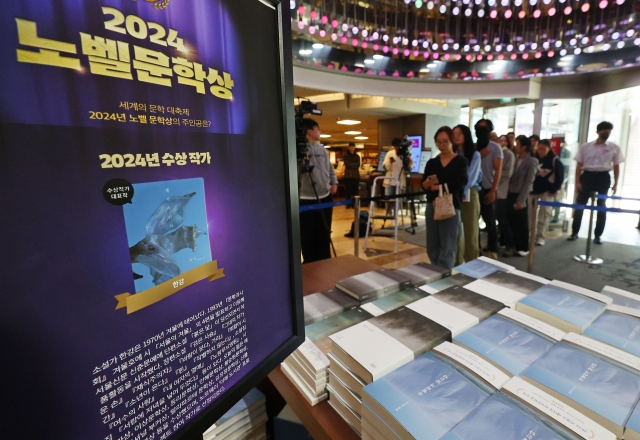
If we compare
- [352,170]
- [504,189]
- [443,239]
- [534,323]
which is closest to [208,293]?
[534,323]

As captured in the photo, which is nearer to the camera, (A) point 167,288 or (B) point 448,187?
(A) point 167,288

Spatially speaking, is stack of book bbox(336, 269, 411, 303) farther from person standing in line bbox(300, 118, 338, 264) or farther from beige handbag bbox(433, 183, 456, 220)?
person standing in line bbox(300, 118, 338, 264)

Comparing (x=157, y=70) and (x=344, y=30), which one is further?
(x=344, y=30)

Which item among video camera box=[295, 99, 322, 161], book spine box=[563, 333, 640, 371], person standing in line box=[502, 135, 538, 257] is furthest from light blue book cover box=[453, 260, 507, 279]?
person standing in line box=[502, 135, 538, 257]

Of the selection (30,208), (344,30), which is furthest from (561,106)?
(30,208)

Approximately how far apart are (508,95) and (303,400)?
266 inches

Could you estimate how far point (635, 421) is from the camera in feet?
2.07

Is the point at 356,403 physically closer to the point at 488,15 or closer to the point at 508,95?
the point at 488,15

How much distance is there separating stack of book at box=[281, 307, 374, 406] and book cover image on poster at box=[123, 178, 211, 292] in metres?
0.51

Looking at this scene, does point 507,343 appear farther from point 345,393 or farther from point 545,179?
point 545,179

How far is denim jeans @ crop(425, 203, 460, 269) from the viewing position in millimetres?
2967

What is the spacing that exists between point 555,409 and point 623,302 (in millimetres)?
745

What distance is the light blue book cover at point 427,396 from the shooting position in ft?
2.06

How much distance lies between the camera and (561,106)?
6.63 metres
